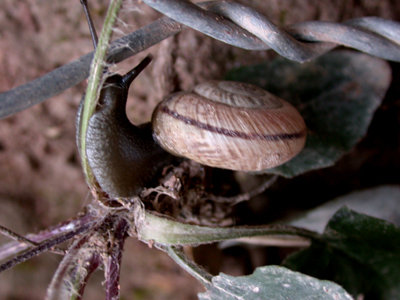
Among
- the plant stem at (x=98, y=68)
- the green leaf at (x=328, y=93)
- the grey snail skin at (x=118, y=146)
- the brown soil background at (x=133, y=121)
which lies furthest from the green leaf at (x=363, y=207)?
the plant stem at (x=98, y=68)

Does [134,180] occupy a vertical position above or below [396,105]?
above

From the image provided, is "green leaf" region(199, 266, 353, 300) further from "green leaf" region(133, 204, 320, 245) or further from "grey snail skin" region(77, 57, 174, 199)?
"grey snail skin" region(77, 57, 174, 199)

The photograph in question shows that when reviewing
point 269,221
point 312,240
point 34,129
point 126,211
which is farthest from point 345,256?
point 34,129

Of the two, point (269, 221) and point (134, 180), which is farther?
point (269, 221)

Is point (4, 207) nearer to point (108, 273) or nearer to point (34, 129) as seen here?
point (34, 129)

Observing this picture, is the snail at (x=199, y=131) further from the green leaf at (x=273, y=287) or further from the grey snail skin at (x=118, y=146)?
the green leaf at (x=273, y=287)

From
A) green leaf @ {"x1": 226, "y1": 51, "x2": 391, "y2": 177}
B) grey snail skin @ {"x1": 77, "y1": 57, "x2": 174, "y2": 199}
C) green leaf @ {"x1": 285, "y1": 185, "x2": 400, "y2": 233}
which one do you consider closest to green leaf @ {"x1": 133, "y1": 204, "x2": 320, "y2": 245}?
grey snail skin @ {"x1": 77, "y1": 57, "x2": 174, "y2": 199}
